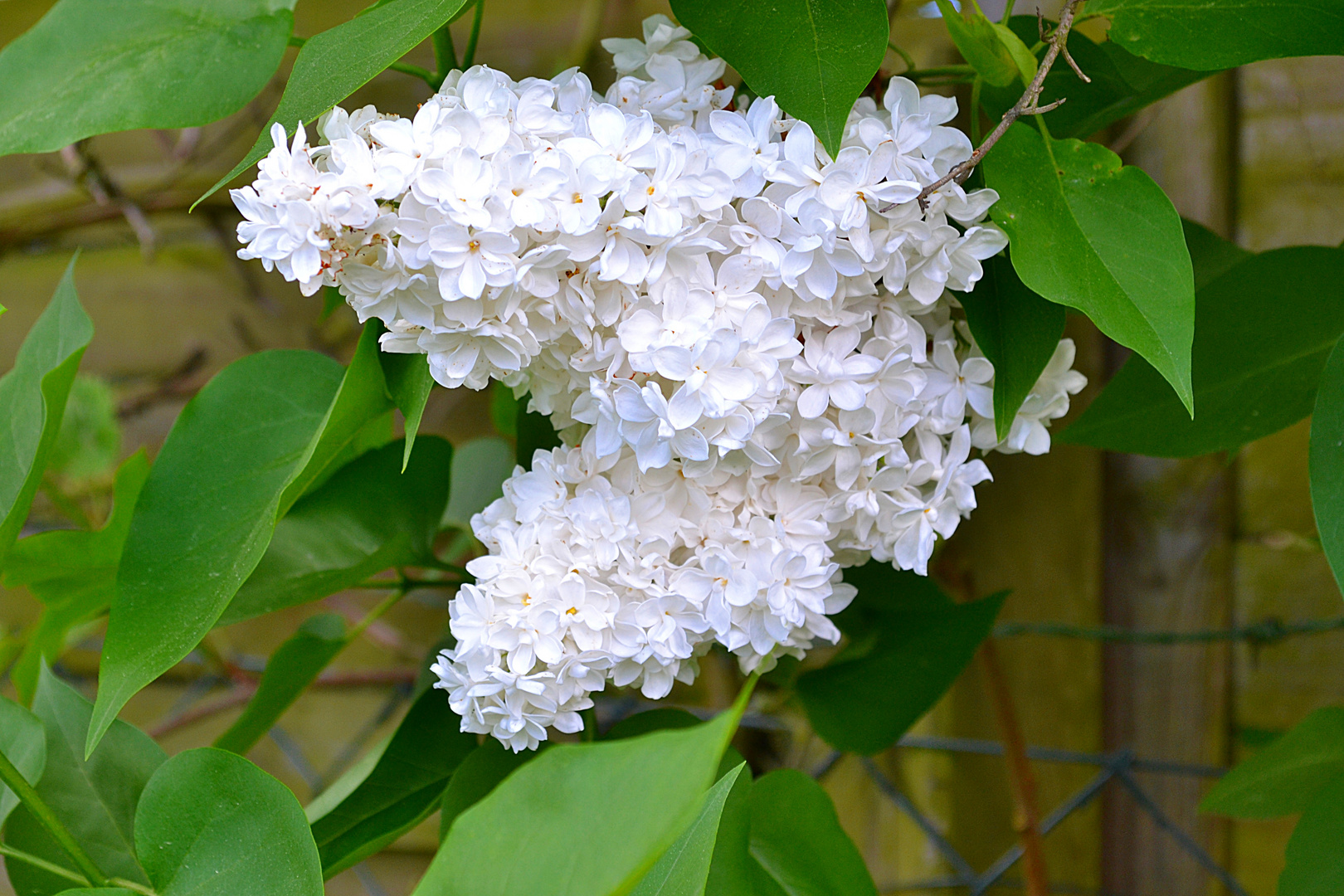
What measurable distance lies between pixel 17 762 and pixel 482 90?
284 mm

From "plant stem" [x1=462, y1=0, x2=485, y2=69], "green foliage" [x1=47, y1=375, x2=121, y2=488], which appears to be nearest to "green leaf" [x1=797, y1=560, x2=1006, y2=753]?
"plant stem" [x1=462, y1=0, x2=485, y2=69]

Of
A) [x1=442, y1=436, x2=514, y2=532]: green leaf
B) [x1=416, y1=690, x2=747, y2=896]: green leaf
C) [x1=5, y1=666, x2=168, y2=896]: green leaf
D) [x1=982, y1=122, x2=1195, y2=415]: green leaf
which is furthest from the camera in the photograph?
[x1=442, y1=436, x2=514, y2=532]: green leaf

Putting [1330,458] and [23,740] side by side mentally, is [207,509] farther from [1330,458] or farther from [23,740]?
[1330,458]

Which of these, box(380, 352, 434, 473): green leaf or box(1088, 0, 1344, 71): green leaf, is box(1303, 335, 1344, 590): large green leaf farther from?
box(380, 352, 434, 473): green leaf

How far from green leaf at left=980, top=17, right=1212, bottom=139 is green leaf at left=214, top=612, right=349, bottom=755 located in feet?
1.13

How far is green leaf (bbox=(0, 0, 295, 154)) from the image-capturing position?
337 mm

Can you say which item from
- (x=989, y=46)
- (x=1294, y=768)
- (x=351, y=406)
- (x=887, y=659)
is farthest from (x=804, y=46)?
(x=1294, y=768)

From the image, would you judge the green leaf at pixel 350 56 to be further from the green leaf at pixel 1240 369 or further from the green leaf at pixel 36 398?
the green leaf at pixel 1240 369

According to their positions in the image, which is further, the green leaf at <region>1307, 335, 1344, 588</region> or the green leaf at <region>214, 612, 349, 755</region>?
the green leaf at <region>214, 612, 349, 755</region>

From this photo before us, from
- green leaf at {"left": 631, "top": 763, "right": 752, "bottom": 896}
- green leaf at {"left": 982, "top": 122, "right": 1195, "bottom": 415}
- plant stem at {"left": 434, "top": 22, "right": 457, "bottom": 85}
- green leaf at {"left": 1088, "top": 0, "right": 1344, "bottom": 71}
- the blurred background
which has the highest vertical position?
green leaf at {"left": 1088, "top": 0, "right": 1344, "bottom": 71}

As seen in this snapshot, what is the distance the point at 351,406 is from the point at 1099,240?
0.77 feet

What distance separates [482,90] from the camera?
0.94ft

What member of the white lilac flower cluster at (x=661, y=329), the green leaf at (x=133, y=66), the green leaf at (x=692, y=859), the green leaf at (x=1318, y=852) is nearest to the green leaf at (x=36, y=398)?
the green leaf at (x=133, y=66)

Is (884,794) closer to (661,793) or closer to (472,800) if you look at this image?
(472,800)
